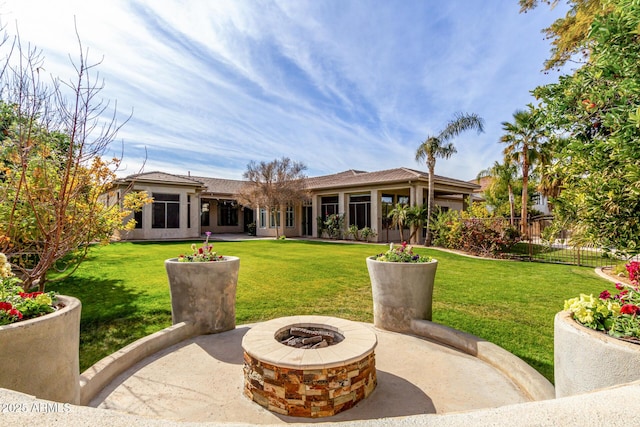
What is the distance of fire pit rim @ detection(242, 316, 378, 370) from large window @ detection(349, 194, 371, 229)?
19.9 metres

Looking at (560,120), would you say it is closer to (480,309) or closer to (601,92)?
(601,92)

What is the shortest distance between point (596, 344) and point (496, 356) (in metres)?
2.48

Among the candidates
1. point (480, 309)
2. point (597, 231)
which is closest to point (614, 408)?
point (597, 231)

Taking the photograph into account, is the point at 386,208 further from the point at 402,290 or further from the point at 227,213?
the point at 402,290

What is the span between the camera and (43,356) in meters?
2.25

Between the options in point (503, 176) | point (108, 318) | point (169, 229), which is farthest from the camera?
point (503, 176)

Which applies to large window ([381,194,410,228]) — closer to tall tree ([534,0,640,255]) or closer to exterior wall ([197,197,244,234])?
exterior wall ([197,197,244,234])

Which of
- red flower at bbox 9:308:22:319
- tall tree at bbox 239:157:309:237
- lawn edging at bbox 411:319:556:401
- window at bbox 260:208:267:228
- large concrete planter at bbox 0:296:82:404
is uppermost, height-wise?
tall tree at bbox 239:157:309:237

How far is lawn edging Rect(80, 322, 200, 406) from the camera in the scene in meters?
3.47

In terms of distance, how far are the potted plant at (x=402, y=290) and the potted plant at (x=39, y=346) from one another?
4.17 meters

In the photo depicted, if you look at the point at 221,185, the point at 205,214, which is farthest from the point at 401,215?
the point at 221,185

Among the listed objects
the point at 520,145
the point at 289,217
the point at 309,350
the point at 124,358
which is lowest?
the point at 124,358

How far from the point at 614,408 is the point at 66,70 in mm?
5371

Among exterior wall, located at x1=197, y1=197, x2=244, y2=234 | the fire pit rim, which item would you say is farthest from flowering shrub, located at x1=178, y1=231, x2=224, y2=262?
exterior wall, located at x1=197, y1=197, x2=244, y2=234
